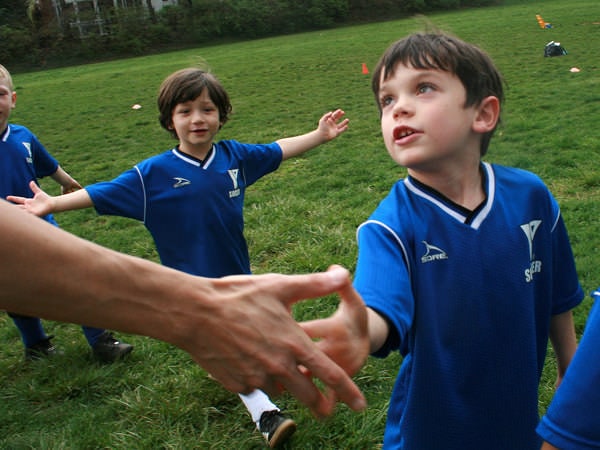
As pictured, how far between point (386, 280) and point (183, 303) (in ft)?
1.67

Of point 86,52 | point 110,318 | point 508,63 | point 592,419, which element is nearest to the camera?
point 592,419

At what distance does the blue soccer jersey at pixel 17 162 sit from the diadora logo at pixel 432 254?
3.00 metres

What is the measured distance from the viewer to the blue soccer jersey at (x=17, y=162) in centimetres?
393

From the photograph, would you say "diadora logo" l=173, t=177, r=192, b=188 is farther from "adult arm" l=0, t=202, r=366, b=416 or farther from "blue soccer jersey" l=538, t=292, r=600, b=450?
"blue soccer jersey" l=538, t=292, r=600, b=450

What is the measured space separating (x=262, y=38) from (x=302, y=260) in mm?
30660

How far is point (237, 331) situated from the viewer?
1269mm

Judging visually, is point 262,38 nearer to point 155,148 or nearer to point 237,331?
point 155,148

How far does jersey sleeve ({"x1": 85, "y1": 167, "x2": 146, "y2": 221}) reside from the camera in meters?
3.09

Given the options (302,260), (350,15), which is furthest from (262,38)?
(302,260)

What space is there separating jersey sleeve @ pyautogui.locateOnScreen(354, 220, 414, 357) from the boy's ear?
517 mm

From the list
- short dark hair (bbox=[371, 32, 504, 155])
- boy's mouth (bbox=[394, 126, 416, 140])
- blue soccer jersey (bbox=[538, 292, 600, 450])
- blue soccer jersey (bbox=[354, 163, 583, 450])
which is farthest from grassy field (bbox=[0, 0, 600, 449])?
blue soccer jersey (bbox=[538, 292, 600, 450])

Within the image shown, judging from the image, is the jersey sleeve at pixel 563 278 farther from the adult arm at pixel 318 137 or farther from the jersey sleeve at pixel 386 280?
the adult arm at pixel 318 137

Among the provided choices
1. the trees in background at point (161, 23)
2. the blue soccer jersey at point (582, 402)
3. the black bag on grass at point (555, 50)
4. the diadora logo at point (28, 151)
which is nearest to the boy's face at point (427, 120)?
the blue soccer jersey at point (582, 402)

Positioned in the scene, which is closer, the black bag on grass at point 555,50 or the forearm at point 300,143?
the forearm at point 300,143
